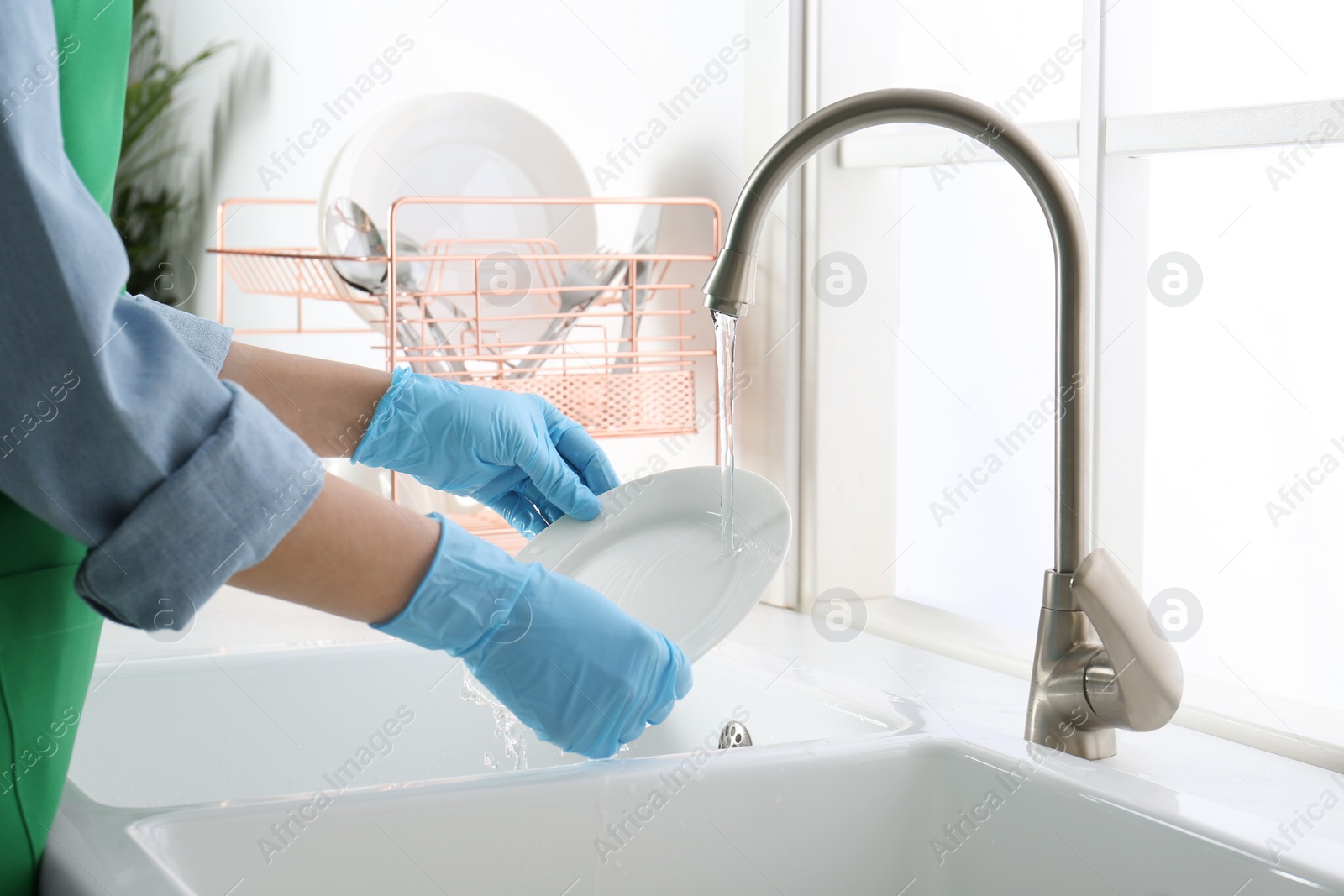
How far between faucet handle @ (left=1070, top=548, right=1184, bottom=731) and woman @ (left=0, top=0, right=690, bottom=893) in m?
0.25

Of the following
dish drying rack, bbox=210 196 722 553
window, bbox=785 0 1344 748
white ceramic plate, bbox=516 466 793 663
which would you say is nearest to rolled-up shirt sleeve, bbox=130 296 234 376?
white ceramic plate, bbox=516 466 793 663

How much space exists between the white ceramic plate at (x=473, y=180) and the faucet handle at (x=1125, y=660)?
2.27 ft

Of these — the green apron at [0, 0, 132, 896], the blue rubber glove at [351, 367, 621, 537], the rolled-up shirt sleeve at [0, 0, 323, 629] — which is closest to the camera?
the rolled-up shirt sleeve at [0, 0, 323, 629]

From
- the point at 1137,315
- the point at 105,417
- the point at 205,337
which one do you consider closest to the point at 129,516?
the point at 105,417

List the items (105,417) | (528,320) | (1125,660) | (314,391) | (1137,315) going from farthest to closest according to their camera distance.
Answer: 1. (528,320)
2. (1137,315)
3. (314,391)
4. (1125,660)
5. (105,417)

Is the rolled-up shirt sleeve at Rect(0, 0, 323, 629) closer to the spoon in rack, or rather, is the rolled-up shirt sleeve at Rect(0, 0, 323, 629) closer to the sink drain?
the sink drain

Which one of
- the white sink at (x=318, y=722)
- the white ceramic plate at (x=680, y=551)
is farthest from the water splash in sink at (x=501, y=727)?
the white ceramic plate at (x=680, y=551)

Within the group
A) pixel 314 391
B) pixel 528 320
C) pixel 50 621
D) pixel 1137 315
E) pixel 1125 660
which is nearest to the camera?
pixel 50 621

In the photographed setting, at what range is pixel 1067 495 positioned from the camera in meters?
0.73

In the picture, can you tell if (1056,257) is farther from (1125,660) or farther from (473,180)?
(473,180)

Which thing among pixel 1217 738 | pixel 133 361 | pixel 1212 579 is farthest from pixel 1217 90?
pixel 133 361

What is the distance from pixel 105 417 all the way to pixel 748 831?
17.1 inches

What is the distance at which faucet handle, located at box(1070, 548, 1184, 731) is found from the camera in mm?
691

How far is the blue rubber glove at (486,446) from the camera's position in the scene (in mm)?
840
